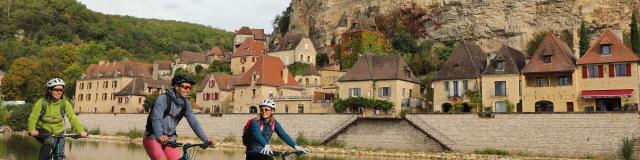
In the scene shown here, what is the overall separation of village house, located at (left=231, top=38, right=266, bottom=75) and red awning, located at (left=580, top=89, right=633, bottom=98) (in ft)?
129

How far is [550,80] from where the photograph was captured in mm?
37844

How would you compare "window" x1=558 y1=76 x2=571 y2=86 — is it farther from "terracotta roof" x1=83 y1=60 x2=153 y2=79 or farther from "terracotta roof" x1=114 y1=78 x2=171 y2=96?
"terracotta roof" x1=83 y1=60 x2=153 y2=79

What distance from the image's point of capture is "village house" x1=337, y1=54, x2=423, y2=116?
44406 millimetres

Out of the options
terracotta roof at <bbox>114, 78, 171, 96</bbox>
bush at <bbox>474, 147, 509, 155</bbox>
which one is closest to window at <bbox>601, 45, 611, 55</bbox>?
bush at <bbox>474, 147, 509, 155</bbox>

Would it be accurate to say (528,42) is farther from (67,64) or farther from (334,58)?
(67,64)

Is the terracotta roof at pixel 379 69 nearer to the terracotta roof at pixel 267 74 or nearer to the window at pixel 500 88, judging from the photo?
the window at pixel 500 88

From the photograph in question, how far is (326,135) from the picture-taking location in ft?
129

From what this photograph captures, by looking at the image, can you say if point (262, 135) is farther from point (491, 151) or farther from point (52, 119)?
point (491, 151)

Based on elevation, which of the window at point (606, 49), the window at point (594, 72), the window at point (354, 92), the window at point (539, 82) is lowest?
the window at point (354, 92)

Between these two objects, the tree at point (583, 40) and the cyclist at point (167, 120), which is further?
the tree at point (583, 40)

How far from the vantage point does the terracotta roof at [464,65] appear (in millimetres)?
42081

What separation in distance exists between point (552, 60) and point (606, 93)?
3935 mm

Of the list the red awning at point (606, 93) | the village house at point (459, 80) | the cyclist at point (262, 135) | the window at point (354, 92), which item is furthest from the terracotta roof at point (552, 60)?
the cyclist at point (262, 135)

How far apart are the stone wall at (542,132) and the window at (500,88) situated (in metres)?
6.25
